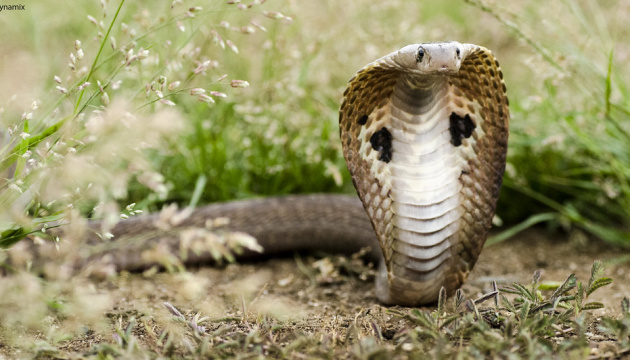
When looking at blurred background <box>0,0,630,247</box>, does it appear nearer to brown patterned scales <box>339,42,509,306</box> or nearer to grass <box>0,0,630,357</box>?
grass <box>0,0,630,357</box>

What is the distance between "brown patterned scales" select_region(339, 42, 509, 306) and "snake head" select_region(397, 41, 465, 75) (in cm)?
23

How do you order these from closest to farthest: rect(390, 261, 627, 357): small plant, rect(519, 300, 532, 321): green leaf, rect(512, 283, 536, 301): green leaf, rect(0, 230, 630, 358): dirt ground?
1. rect(390, 261, 627, 357): small plant
2. rect(519, 300, 532, 321): green leaf
3. rect(512, 283, 536, 301): green leaf
4. rect(0, 230, 630, 358): dirt ground

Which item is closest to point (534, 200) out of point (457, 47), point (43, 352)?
point (457, 47)

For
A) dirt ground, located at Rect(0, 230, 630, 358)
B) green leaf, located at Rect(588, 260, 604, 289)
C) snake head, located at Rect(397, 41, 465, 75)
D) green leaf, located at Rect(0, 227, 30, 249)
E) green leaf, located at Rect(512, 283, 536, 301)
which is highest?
snake head, located at Rect(397, 41, 465, 75)

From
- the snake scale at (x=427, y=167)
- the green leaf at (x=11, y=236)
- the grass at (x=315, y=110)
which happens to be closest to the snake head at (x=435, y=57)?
the snake scale at (x=427, y=167)

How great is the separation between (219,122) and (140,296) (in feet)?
4.10

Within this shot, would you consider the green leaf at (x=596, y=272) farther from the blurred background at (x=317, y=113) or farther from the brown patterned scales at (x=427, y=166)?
the blurred background at (x=317, y=113)

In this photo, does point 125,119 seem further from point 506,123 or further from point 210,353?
point 506,123

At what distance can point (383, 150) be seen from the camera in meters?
2.19

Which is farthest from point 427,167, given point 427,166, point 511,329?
point 511,329

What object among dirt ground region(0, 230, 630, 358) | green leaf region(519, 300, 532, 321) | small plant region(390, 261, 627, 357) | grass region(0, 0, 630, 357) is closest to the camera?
small plant region(390, 261, 627, 357)

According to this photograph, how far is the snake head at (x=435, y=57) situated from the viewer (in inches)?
72.0

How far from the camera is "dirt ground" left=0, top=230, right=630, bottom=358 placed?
2070 millimetres

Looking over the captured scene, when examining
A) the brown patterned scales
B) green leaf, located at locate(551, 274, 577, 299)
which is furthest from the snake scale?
green leaf, located at locate(551, 274, 577, 299)
